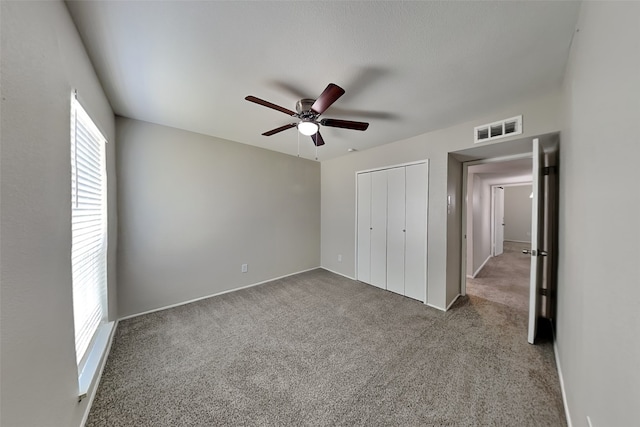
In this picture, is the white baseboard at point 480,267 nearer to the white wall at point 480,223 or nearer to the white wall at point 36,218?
the white wall at point 480,223

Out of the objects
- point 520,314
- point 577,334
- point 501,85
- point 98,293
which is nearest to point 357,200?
point 501,85

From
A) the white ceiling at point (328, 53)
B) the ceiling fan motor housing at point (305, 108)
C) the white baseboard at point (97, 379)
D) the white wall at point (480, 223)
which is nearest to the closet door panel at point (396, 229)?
the white ceiling at point (328, 53)

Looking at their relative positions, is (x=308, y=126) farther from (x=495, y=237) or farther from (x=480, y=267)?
(x=495, y=237)

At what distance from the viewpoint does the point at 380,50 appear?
1.43 m

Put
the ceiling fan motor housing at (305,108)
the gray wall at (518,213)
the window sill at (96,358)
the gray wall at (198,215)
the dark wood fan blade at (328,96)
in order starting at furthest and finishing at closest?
the gray wall at (518,213)
the gray wall at (198,215)
the ceiling fan motor housing at (305,108)
the dark wood fan blade at (328,96)
the window sill at (96,358)

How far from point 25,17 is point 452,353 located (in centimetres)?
330

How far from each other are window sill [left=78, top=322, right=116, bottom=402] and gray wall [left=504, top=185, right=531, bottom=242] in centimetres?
1002

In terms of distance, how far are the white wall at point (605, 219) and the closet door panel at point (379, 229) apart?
214 centimetres

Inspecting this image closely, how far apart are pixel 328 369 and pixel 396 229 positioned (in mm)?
2164

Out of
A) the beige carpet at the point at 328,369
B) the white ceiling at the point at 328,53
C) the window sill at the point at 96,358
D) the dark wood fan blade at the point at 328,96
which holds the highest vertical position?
the white ceiling at the point at 328,53

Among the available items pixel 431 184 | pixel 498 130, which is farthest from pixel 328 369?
pixel 498 130

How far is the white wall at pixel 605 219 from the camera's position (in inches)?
25.3

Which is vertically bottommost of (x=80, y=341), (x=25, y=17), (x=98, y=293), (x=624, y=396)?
(x=80, y=341)

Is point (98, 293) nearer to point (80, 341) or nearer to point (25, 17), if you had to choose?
point (80, 341)
